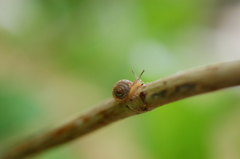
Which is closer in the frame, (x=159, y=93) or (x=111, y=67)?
(x=159, y=93)

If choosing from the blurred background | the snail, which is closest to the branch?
the snail

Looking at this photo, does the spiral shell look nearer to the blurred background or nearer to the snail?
the snail

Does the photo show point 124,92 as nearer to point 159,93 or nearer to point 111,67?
point 159,93

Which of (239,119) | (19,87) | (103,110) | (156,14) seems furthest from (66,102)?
(103,110)

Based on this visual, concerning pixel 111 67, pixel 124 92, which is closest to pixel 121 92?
pixel 124 92

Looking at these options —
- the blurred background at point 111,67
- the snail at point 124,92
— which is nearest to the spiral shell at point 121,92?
the snail at point 124,92

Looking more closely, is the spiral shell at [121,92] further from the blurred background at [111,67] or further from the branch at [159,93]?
the blurred background at [111,67]

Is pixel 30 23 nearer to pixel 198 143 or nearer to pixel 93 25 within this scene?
pixel 93 25
